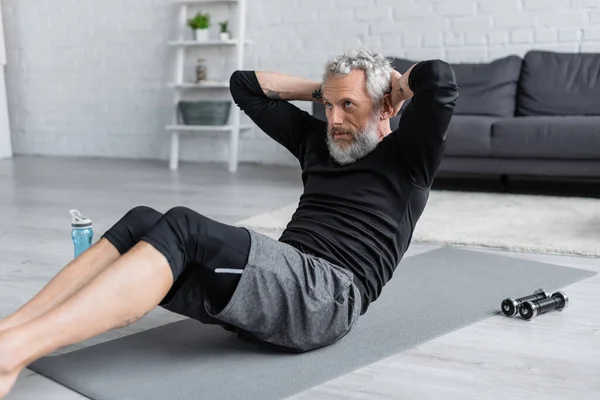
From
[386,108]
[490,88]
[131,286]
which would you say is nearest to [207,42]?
[490,88]

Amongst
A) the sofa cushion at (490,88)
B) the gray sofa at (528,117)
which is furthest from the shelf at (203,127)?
the sofa cushion at (490,88)

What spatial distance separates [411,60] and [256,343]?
377 centimetres

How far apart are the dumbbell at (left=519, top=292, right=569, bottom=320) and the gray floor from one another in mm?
26

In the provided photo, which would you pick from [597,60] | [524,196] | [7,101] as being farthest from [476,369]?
[7,101]

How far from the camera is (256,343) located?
6.83ft

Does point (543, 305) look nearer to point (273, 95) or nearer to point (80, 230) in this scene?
point (273, 95)

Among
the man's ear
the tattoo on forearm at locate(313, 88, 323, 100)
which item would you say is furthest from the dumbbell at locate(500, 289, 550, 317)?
the tattoo on forearm at locate(313, 88, 323, 100)

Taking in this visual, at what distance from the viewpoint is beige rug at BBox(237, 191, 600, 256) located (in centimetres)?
331

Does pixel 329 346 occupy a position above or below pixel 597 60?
below

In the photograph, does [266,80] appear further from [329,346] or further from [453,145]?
[453,145]

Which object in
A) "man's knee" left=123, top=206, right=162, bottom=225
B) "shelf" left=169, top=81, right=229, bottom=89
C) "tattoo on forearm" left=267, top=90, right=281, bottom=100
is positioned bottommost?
"shelf" left=169, top=81, right=229, bottom=89

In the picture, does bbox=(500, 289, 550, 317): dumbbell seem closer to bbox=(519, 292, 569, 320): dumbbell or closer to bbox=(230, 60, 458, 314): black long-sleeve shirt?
bbox=(519, 292, 569, 320): dumbbell

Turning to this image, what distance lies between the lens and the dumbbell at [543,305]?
2305 millimetres

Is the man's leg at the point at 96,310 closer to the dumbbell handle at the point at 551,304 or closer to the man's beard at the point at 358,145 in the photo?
the man's beard at the point at 358,145
